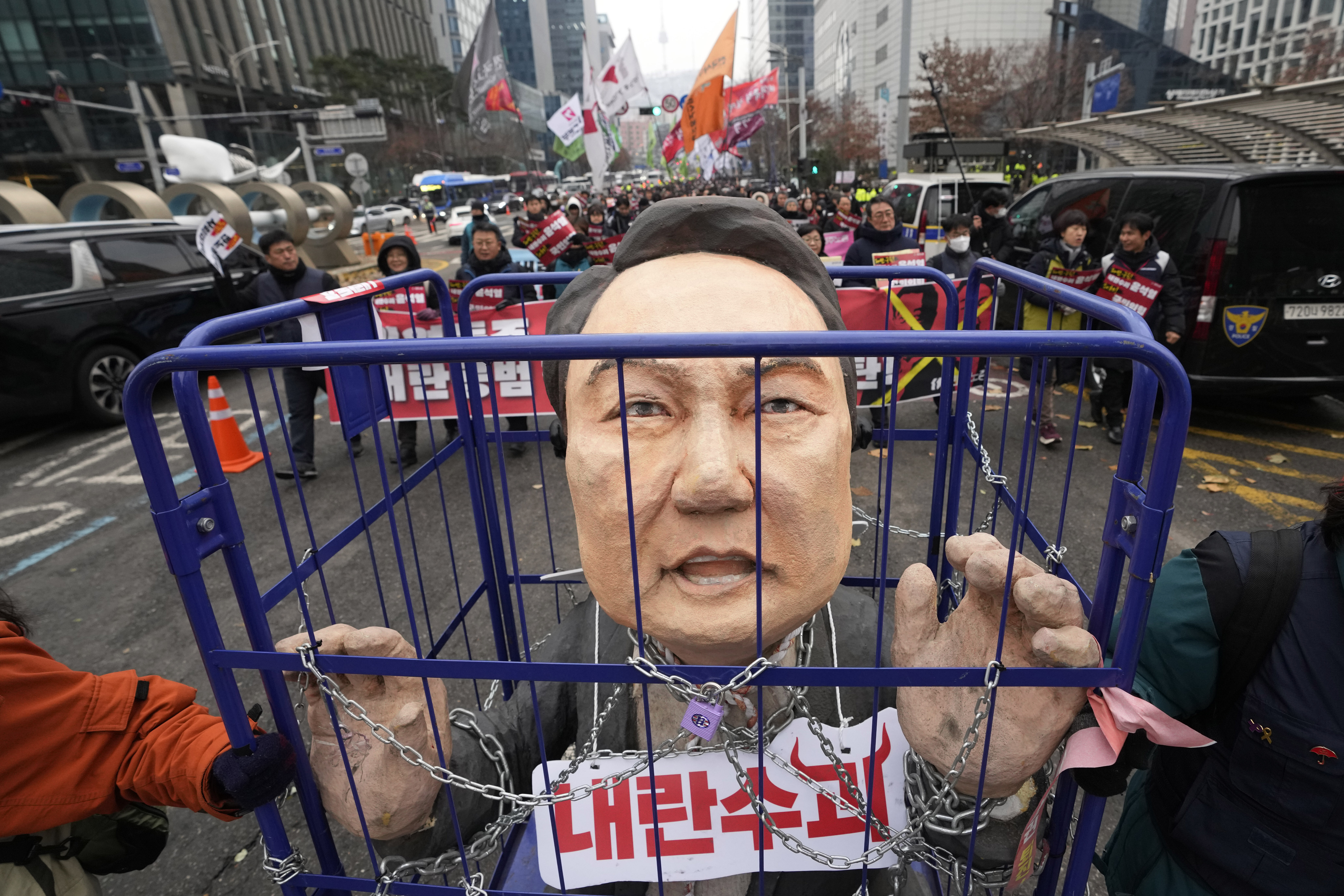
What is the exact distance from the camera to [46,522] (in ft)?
17.7

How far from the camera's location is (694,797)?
1.56 meters

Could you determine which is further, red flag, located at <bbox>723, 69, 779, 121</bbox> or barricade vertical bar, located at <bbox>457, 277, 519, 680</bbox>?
red flag, located at <bbox>723, 69, 779, 121</bbox>

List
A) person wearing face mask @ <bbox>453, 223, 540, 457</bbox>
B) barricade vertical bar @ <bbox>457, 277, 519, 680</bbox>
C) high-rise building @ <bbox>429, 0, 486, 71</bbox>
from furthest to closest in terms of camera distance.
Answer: high-rise building @ <bbox>429, 0, 486, 71</bbox>, person wearing face mask @ <bbox>453, 223, 540, 457</bbox>, barricade vertical bar @ <bbox>457, 277, 519, 680</bbox>

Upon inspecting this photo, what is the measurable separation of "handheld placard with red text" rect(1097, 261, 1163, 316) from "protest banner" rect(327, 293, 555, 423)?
3.86m

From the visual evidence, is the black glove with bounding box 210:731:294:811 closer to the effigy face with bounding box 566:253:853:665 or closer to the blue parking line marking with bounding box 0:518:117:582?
the effigy face with bounding box 566:253:853:665

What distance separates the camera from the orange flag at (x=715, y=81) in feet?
52.9

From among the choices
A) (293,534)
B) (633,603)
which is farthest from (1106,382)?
(293,534)

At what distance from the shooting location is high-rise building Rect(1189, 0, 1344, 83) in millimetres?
27484

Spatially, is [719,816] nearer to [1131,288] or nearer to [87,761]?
[87,761]

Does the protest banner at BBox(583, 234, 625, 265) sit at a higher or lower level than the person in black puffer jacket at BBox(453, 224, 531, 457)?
lower

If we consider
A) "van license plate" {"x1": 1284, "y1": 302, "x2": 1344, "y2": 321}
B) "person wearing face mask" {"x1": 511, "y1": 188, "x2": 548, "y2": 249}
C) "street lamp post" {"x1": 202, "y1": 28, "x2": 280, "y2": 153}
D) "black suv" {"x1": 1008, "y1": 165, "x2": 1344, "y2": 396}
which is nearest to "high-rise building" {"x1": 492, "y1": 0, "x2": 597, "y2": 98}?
"street lamp post" {"x1": 202, "y1": 28, "x2": 280, "y2": 153}

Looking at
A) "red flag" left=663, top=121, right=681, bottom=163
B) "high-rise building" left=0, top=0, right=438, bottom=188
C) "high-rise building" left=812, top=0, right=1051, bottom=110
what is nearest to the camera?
"red flag" left=663, top=121, right=681, bottom=163

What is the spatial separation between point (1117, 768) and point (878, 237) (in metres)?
6.50

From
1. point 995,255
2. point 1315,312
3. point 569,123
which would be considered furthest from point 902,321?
point 569,123
